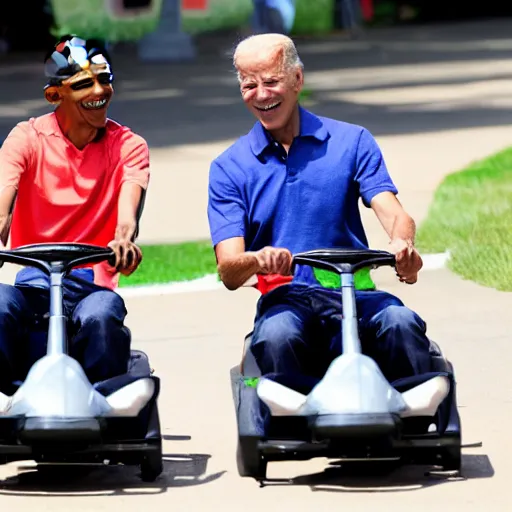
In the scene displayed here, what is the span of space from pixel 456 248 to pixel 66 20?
22255 millimetres

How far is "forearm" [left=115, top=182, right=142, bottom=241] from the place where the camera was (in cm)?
569

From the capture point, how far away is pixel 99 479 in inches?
219

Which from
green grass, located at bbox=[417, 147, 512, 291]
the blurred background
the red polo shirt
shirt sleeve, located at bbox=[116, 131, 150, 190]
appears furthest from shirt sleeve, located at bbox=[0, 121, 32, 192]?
the blurred background

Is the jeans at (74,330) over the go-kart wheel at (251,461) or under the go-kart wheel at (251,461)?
over

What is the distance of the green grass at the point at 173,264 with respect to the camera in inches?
371

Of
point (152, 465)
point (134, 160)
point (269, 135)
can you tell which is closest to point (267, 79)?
point (269, 135)

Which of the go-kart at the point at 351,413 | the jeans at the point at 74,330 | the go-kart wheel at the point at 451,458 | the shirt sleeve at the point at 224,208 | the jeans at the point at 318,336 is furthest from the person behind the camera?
the shirt sleeve at the point at 224,208

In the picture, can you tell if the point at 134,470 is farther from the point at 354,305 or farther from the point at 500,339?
the point at 500,339

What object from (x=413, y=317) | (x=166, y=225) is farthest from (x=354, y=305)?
(x=166, y=225)

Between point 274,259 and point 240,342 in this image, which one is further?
point 240,342

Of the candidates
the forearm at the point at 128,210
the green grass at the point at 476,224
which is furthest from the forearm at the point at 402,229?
the green grass at the point at 476,224

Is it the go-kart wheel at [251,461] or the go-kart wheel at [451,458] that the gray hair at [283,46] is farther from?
the go-kart wheel at [451,458]

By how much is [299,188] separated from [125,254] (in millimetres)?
666

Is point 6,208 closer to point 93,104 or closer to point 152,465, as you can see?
point 93,104
